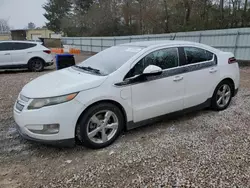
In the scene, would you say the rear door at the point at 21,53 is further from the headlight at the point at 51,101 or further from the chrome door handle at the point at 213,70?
the chrome door handle at the point at 213,70

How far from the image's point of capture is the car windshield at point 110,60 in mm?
3646

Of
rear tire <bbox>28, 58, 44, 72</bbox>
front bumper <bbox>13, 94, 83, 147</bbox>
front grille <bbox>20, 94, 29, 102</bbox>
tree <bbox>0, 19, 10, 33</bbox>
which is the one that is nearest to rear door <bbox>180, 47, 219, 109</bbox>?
front bumper <bbox>13, 94, 83, 147</bbox>

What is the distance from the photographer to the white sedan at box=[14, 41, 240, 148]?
3.07 metres

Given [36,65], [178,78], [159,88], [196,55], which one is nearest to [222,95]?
[196,55]

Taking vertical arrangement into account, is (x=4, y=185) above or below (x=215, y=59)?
below

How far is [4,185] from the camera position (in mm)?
2650

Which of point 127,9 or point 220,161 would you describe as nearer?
point 220,161

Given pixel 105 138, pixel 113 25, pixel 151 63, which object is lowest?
pixel 105 138

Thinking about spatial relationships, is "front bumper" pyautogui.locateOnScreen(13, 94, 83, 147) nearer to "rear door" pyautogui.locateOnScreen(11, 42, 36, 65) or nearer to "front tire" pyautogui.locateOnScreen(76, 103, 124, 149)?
"front tire" pyautogui.locateOnScreen(76, 103, 124, 149)

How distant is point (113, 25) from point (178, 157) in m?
27.1

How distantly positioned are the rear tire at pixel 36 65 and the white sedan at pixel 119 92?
25.1 ft

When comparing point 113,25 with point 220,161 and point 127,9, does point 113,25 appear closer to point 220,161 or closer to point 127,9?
point 127,9

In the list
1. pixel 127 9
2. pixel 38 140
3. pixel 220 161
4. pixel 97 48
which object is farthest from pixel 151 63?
pixel 127 9

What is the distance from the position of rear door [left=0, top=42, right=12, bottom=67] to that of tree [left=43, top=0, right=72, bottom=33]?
3100cm
